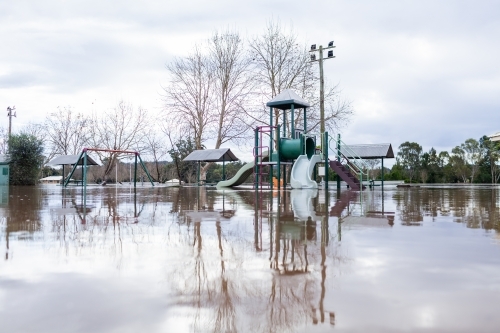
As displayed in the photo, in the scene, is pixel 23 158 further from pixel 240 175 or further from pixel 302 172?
pixel 302 172

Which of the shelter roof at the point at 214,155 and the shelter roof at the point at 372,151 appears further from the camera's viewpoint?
the shelter roof at the point at 214,155

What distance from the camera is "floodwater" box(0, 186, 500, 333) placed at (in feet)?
7.05

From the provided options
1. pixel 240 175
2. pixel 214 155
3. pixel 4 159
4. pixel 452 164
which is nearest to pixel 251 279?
pixel 240 175

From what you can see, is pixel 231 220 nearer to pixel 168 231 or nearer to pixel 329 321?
pixel 168 231

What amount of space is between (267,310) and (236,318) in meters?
0.20

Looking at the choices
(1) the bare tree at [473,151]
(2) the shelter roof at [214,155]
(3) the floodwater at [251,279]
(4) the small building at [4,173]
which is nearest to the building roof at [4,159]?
(4) the small building at [4,173]

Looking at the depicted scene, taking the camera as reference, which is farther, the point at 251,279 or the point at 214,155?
the point at 214,155

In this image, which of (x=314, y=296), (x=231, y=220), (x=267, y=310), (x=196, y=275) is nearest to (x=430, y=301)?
(x=314, y=296)

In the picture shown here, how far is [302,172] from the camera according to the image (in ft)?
57.6

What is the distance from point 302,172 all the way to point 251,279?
14821 mm

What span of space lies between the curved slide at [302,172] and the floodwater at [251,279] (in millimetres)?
11987

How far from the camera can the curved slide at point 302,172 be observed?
17.3 metres

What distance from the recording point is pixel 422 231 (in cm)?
512

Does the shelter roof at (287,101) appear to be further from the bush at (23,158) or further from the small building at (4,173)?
the bush at (23,158)
